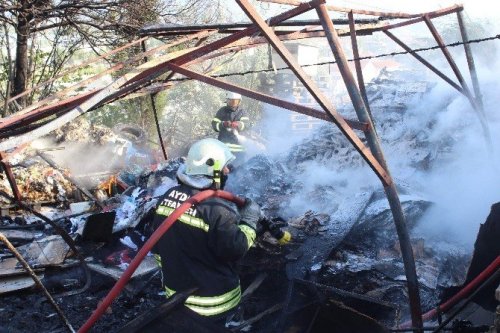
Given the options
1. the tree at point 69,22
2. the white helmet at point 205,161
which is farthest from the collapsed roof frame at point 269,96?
the tree at point 69,22

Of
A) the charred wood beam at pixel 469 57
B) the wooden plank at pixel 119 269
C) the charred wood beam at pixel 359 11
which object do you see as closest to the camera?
the charred wood beam at pixel 359 11

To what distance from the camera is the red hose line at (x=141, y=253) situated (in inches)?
110

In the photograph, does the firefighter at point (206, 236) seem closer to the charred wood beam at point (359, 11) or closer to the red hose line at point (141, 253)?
the red hose line at point (141, 253)

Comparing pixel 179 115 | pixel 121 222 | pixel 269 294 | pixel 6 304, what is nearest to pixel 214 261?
pixel 269 294

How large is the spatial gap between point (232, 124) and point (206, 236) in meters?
6.42

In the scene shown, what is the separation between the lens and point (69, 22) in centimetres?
951

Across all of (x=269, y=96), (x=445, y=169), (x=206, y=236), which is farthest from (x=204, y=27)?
(x=445, y=169)

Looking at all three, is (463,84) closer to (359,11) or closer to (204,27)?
(359,11)

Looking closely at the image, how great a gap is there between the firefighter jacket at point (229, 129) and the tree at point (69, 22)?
8.72 ft

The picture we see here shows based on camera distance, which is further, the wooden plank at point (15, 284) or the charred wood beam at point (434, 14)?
the charred wood beam at point (434, 14)

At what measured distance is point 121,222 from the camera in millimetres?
7098

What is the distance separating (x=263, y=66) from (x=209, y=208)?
77.6 feet

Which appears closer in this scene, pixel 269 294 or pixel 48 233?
pixel 269 294

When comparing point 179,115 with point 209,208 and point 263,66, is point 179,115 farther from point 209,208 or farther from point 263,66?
point 209,208
